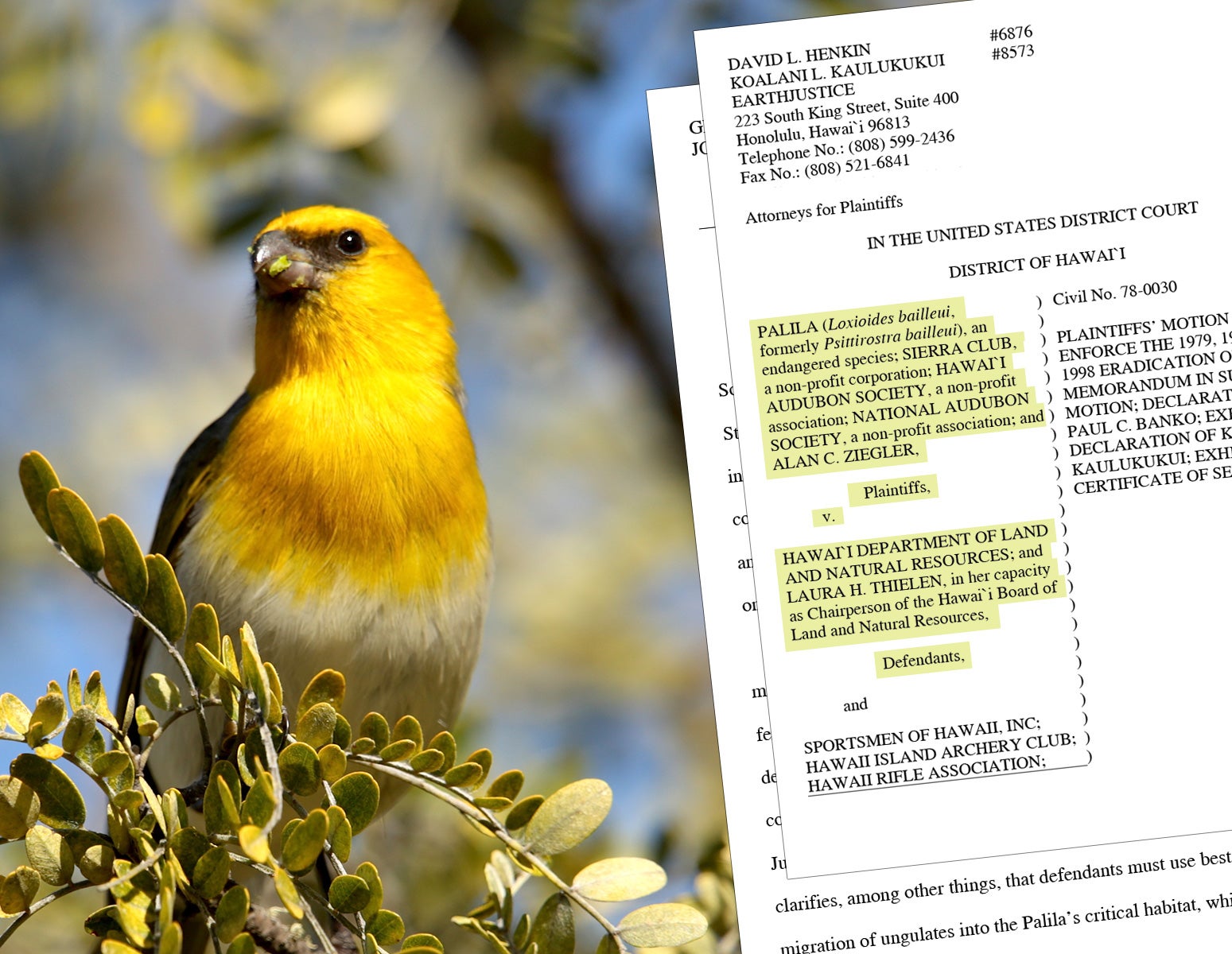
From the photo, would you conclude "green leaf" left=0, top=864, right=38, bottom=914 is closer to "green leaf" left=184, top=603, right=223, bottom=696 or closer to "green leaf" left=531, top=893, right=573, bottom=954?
"green leaf" left=184, top=603, right=223, bottom=696

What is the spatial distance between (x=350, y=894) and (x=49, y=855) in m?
0.35

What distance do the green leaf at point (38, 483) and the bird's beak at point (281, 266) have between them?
1.35m

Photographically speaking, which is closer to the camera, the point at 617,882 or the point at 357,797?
the point at 357,797

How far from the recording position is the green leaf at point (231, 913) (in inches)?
52.4

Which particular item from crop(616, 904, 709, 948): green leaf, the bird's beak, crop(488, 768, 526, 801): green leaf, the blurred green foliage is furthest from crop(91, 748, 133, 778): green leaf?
the bird's beak

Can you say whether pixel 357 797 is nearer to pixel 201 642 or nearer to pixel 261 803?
pixel 261 803

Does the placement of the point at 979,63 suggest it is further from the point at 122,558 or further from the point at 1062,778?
the point at 122,558

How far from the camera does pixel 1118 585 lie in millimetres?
2246

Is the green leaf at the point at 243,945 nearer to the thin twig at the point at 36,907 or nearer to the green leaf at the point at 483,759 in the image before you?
the thin twig at the point at 36,907

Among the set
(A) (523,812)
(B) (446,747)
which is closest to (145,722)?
(B) (446,747)

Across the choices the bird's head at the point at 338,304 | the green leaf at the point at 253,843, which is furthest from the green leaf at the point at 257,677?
the bird's head at the point at 338,304

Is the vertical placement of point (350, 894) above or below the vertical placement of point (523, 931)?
above

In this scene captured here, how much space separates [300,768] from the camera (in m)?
1.42

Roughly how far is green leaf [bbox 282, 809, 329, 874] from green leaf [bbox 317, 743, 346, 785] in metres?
0.07
